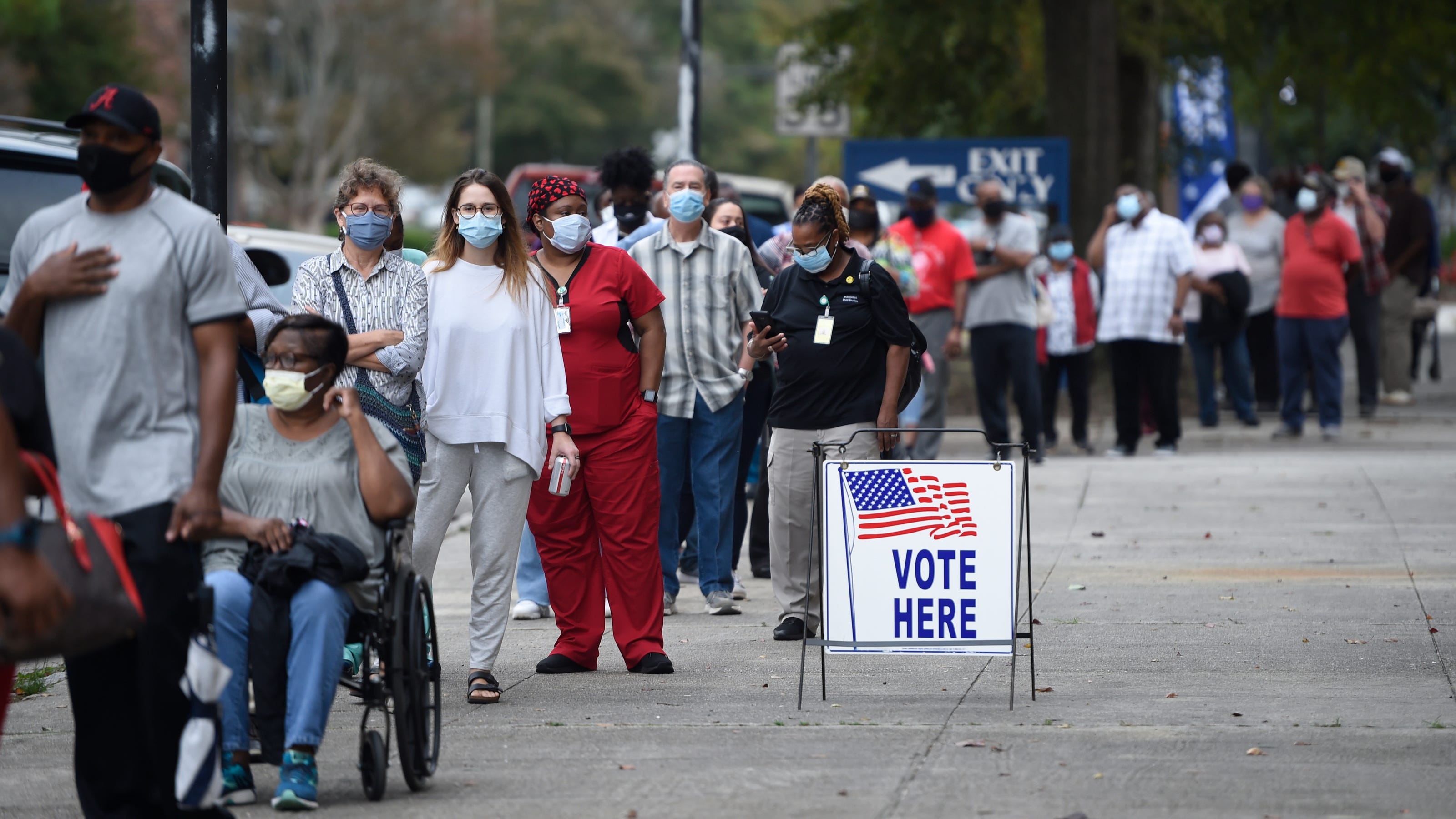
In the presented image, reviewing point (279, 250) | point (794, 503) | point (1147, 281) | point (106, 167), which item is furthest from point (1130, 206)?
point (106, 167)

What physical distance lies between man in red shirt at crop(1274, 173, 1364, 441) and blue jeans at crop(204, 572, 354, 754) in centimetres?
1129

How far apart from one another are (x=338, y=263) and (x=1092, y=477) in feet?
25.4

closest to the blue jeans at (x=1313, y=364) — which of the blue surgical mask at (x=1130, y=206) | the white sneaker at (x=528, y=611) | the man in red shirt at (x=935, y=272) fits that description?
the blue surgical mask at (x=1130, y=206)

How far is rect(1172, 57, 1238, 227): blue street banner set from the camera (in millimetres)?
24859

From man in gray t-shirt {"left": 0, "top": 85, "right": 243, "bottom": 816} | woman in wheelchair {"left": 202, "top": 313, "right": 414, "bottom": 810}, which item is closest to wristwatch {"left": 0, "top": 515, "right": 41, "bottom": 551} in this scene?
man in gray t-shirt {"left": 0, "top": 85, "right": 243, "bottom": 816}

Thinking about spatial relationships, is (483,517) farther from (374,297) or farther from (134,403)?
(134,403)

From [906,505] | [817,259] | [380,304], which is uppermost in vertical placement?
[817,259]

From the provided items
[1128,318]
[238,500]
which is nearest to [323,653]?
[238,500]

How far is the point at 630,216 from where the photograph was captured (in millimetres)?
9781

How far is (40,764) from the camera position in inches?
240

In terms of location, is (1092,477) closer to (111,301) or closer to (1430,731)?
(1430,731)

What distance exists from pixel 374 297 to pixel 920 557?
2.12 m

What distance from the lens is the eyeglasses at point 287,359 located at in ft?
18.0

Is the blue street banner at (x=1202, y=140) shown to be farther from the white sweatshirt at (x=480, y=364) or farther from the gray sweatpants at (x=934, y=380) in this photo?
the white sweatshirt at (x=480, y=364)
